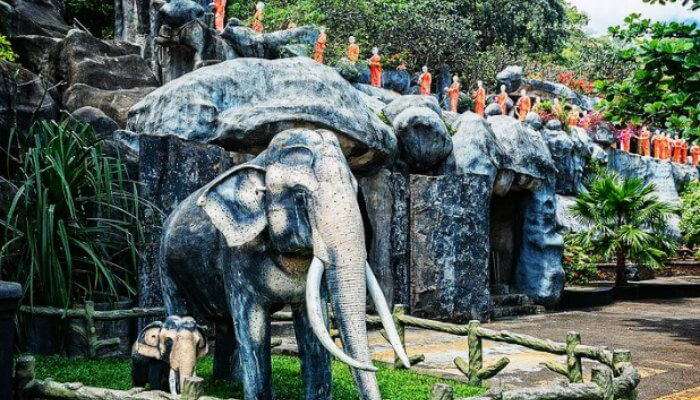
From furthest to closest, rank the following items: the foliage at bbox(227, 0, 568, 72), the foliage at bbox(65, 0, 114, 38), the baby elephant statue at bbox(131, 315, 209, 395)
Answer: the foliage at bbox(227, 0, 568, 72)
the foliage at bbox(65, 0, 114, 38)
the baby elephant statue at bbox(131, 315, 209, 395)

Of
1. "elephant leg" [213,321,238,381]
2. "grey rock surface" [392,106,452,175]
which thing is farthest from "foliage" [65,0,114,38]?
"elephant leg" [213,321,238,381]

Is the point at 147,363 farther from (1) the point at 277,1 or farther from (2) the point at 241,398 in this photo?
(1) the point at 277,1

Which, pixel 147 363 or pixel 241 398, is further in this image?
pixel 241 398

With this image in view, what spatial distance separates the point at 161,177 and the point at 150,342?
299 cm

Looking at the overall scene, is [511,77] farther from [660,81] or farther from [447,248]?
[660,81]

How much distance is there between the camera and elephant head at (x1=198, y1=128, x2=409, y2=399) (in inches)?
141

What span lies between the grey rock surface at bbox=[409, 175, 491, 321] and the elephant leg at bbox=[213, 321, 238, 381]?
4.83 m

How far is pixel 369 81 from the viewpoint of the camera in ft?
71.2

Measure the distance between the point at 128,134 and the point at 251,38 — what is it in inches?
303

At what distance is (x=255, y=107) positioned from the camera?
830 cm

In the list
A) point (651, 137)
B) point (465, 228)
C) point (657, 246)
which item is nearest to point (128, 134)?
point (465, 228)

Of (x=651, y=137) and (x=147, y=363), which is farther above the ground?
(x=651, y=137)

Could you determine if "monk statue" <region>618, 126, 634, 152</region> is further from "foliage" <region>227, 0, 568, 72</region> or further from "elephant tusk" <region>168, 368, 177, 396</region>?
"elephant tusk" <region>168, 368, 177, 396</region>

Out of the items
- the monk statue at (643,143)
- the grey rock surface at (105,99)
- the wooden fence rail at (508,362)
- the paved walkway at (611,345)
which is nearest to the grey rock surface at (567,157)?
the paved walkway at (611,345)
